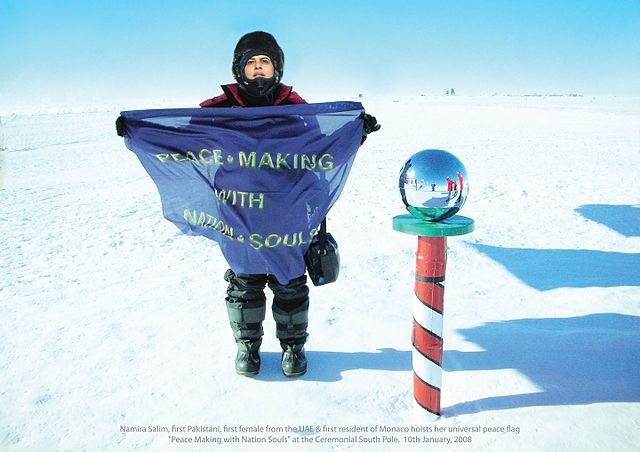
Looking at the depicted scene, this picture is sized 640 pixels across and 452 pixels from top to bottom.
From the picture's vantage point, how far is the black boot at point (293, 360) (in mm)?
2713

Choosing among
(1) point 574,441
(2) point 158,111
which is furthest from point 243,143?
(1) point 574,441

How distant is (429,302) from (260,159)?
4.07 feet

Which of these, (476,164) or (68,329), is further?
(476,164)

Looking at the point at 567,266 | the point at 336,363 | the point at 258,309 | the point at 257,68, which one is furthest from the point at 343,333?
the point at 567,266

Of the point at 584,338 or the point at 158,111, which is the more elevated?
the point at 158,111

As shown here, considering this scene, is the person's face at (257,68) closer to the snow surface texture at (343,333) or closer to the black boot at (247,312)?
the black boot at (247,312)

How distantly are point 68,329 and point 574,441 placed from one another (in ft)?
10.7

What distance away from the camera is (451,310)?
3629 mm

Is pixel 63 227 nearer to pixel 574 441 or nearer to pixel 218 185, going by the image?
pixel 218 185

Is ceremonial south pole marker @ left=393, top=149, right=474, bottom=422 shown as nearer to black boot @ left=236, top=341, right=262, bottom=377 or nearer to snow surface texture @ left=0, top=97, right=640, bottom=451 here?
snow surface texture @ left=0, top=97, right=640, bottom=451

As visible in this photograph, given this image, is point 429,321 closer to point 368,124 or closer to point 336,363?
point 336,363

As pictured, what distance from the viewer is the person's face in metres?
2.79

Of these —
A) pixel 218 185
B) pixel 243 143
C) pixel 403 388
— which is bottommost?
pixel 403 388

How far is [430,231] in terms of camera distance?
78.2 inches
